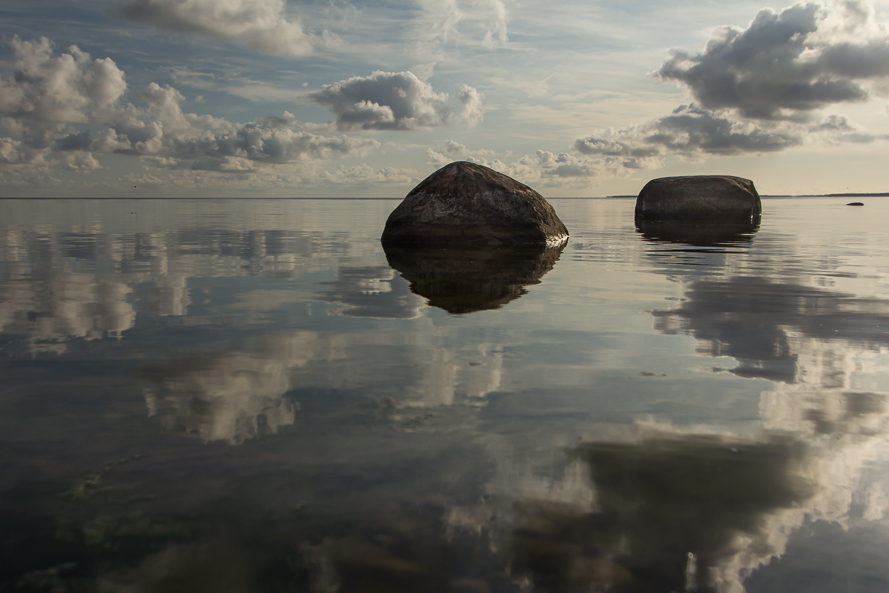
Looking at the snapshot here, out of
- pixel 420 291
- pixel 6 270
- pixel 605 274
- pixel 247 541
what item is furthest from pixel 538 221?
pixel 247 541

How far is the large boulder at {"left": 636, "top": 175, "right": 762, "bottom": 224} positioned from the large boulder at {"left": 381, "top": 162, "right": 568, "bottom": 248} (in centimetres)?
1067

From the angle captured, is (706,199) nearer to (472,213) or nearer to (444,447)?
(472,213)

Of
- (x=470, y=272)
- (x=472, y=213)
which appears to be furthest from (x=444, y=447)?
(x=472, y=213)


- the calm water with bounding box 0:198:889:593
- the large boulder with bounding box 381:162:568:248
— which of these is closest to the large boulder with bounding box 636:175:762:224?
the large boulder with bounding box 381:162:568:248

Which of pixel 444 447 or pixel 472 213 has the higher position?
pixel 472 213

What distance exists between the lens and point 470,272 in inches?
259

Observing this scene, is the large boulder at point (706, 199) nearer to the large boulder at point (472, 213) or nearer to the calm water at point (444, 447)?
the large boulder at point (472, 213)

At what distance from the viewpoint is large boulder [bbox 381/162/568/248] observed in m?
9.70

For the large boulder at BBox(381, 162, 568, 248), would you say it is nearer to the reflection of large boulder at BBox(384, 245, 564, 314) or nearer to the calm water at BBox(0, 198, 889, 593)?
the reflection of large boulder at BBox(384, 245, 564, 314)

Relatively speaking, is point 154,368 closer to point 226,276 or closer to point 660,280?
point 226,276

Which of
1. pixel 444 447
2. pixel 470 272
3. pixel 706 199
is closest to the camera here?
pixel 444 447

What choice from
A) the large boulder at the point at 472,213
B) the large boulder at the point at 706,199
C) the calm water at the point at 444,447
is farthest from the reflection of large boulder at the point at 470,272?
the large boulder at the point at 706,199

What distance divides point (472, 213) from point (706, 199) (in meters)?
12.1

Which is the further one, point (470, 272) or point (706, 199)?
point (706, 199)
